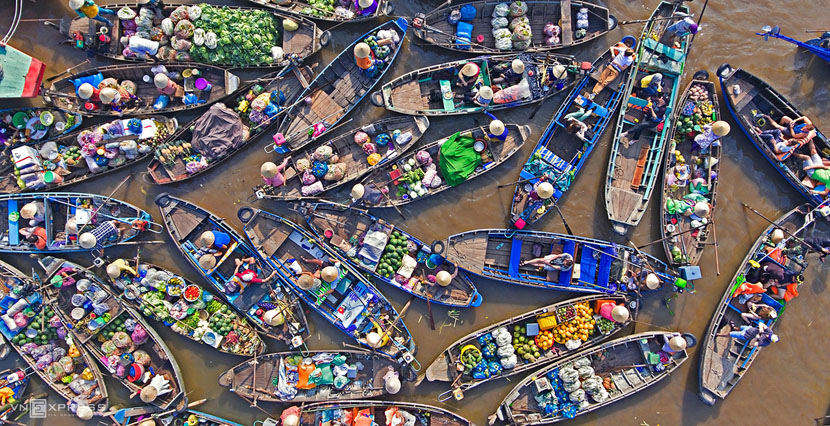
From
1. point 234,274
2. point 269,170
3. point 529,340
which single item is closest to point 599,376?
point 529,340

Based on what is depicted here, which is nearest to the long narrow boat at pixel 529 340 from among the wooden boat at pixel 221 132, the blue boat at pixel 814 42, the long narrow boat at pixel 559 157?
the long narrow boat at pixel 559 157

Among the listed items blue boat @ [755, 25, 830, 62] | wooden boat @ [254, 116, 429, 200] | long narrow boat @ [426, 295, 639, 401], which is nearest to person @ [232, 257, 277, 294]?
wooden boat @ [254, 116, 429, 200]

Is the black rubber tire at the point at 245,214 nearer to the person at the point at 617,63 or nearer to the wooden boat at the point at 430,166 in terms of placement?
the wooden boat at the point at 430,166

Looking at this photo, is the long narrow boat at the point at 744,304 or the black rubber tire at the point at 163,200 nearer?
the black rubber tire at the point at 163,200

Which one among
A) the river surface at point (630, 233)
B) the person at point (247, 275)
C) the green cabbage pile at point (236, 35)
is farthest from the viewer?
the river surface at point (630, 233)

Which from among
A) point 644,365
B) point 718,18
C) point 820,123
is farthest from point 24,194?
point 820,123

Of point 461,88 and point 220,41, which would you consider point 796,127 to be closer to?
point 461,88
